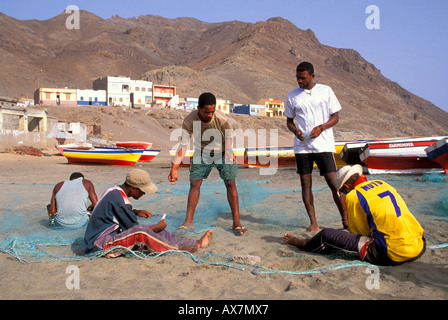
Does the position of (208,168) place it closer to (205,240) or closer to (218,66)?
(205,240)

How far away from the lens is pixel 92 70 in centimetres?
11425

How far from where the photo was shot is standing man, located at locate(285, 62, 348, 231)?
14.3 ft

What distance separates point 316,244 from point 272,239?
675 mm

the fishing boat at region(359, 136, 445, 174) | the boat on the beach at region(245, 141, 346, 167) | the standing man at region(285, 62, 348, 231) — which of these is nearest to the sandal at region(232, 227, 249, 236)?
the standing man at region(285, 62, 348, 231)

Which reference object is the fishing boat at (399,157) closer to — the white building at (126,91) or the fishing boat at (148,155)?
the fishing boat at (148,155)

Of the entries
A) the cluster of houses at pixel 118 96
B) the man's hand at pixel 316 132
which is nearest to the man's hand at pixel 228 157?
the man's hand at pixel 316 132

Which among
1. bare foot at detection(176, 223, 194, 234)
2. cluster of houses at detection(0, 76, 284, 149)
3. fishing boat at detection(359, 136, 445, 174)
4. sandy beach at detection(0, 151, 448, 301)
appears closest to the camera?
sandy beach at detection(0, 151, 448, 301)

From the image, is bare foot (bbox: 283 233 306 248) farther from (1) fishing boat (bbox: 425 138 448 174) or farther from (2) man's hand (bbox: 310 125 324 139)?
(1) fishing boat (bbox: 425 138 448 174)

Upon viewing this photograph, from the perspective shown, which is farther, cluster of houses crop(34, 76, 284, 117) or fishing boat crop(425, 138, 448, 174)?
cluster of houses crop(34, 76, 284, 117)

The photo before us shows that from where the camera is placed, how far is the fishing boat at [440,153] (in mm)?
9054

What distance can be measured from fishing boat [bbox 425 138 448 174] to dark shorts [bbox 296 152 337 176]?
20.3 feet

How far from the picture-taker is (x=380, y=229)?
3021mm

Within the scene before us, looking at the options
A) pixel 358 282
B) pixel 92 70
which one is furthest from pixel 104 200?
pixel 92 70

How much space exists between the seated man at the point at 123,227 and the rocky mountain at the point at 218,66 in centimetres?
6414
